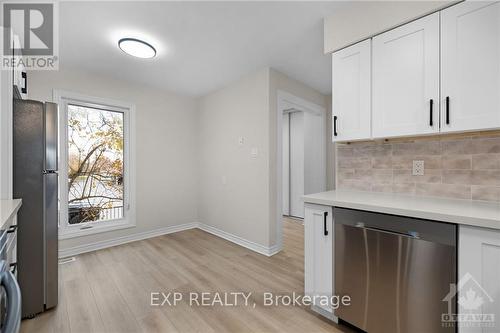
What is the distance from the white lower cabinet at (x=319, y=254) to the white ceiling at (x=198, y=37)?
1671 mm

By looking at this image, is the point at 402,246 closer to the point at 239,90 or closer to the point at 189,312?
the point at 189,312

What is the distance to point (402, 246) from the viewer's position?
1285 millimetres

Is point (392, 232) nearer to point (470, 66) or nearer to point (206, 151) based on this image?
point (470, 66)

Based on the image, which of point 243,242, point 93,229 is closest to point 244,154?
point 243,242

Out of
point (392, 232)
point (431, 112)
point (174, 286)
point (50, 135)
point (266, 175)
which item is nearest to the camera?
point (392, 232)

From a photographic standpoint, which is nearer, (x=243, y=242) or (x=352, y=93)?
(x=352, y=93)

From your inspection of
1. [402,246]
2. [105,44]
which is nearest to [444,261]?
[402,246]

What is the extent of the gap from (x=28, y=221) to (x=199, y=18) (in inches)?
85.2

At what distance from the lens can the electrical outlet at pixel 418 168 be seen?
1696mm

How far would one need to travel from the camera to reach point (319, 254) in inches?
66.5

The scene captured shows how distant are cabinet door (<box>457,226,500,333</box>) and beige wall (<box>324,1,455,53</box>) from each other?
1399 mm

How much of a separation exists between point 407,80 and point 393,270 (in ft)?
4.17

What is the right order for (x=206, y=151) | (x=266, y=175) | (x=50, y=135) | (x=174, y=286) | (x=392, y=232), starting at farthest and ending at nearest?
(x=206, y=151) → (x=266, y=175) → (x=174, y=286) → (x=50, y=135) → (x=392, y=232)

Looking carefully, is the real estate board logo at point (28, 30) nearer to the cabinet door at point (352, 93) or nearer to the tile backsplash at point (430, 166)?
the cabinet door at point (352, 93)
